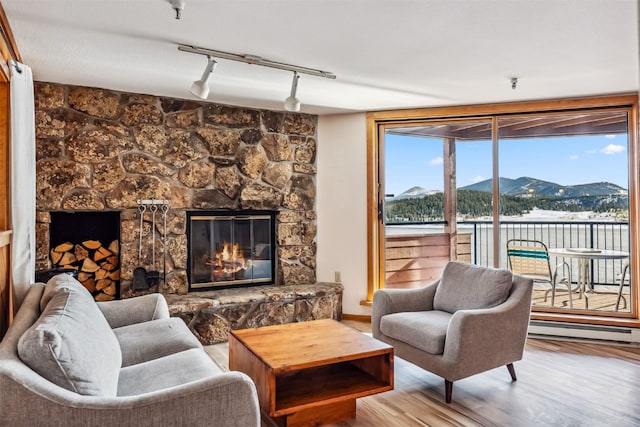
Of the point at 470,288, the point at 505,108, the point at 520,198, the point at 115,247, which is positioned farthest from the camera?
the point at 520,198

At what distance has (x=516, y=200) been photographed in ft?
14.6

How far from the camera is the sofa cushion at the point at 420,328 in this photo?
282 centimetres

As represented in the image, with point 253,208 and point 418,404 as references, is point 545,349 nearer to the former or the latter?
point 418,404

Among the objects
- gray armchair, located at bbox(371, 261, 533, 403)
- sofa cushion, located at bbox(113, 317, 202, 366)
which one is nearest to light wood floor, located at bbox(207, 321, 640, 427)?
gray armchair, located at bbox(371, 261, 533, 403)

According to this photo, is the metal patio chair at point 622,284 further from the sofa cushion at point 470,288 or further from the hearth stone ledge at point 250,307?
the hearth stone ledge at point 250,307

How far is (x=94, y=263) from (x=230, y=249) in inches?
47.6

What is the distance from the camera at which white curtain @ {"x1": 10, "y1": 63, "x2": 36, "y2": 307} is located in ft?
8.30

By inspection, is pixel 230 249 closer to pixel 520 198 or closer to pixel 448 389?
pixel 448 389

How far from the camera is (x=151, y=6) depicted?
2176 mm

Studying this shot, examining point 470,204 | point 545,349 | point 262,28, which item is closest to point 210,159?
point 262,28

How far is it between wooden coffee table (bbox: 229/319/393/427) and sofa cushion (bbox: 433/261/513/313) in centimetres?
89

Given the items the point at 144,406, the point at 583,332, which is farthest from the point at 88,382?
the point at 583,332

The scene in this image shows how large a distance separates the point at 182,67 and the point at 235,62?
1.30 feet

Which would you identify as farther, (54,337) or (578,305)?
(578,305)
